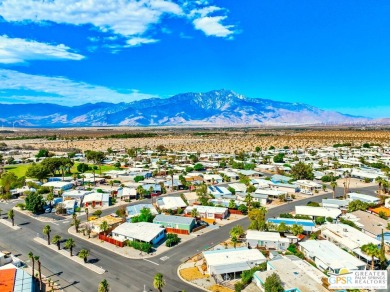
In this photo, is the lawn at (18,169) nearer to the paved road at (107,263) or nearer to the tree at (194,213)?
the paved road at (107,263)

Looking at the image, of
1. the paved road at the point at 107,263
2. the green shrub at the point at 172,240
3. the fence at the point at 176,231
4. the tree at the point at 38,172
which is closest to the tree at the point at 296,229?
the paved road at the point at 107,263

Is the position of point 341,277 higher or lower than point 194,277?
higher

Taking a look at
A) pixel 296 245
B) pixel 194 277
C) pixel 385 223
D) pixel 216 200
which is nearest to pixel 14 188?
pixel 216 200

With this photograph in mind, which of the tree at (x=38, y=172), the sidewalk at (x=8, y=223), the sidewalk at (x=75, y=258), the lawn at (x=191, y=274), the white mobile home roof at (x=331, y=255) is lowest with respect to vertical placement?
the lawn at (x=191, y=274)

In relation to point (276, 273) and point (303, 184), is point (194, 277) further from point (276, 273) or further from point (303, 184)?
point (303, 184)

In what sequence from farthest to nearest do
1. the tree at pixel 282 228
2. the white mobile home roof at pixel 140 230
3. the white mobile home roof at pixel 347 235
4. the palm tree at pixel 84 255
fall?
1. the tree at pixel 282 228
2. the white mobile home roof at pixel 140 230
3. the white mobile home roof at pixel 347 235
4. the palm tree at pixel 84 255

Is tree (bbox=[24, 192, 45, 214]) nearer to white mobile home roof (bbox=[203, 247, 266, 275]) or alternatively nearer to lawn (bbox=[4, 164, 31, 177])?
white mobile home roof (bbox=[203, 247, 266, 275])

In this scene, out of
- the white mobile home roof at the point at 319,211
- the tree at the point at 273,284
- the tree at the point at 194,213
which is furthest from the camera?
the tree at the point at 194,213
